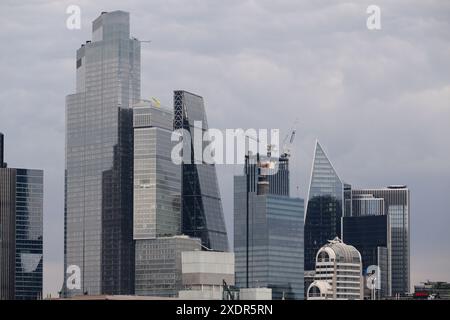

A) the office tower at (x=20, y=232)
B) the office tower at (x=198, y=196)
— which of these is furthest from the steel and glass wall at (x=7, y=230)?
the office tower at (x=198, y=196)

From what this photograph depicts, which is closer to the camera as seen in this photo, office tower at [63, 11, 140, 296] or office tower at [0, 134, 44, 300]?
office tower at [0, 134, 44, 300]

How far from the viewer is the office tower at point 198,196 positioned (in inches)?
6629

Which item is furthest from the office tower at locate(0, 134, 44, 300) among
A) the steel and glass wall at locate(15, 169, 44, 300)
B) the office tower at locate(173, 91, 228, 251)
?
the office tower at locate(173, 91, 228, 251)

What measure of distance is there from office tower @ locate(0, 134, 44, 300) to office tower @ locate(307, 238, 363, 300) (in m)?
36.0

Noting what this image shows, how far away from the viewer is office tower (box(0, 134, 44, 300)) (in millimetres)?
148375

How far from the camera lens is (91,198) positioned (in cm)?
17375

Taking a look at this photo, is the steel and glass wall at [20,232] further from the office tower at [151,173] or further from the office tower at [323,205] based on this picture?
the office tower at [323,205]

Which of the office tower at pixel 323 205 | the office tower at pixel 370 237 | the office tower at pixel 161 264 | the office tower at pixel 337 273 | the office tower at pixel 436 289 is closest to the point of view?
the office tower at pixel 436 289

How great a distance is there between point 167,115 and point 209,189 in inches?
475

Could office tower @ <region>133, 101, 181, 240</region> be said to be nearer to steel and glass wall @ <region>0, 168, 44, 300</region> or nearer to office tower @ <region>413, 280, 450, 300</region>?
steel and glass wall @ <region>0, 168, 44, 300</region>

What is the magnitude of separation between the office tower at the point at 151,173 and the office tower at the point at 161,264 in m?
1.85

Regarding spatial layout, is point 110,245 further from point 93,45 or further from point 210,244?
point 93,45

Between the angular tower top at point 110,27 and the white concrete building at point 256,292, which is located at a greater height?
the angular tower top at point 110,27
